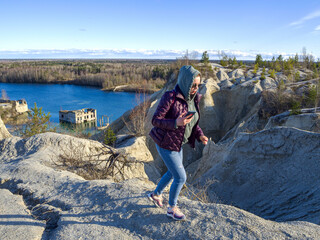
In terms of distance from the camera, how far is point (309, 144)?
6.57m

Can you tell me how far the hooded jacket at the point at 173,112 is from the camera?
9.86 feet

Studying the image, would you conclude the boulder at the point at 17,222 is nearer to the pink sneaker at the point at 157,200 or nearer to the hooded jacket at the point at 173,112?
the pink sneaker at the point at 157,200

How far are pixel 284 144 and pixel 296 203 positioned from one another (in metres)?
2.11

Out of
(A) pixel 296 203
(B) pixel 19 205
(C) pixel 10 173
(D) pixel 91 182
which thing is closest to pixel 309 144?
(A) pixel 296 203

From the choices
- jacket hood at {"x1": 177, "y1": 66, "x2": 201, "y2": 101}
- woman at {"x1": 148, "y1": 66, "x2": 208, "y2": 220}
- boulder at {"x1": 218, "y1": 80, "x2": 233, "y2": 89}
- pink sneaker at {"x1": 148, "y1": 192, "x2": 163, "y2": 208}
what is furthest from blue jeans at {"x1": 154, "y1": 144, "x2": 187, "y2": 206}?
boulder at {"x1": 218, "y1": 80, "x2": 233, "y2": 89}

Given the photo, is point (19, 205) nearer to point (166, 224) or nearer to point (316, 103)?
point (166, 224)

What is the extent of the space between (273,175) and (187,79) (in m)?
A: 5.36

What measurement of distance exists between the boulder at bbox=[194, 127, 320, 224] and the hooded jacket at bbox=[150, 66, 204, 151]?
2.94 m

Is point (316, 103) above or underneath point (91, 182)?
above

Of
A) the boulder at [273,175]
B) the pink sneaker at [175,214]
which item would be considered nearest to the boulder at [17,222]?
the pink sneaker at [175,214]

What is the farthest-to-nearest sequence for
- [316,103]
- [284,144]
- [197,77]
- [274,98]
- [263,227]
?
[274,98] < [316,103] < [284,144] < [263,227] < [197,77]

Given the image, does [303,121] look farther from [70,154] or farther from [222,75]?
[222,75]

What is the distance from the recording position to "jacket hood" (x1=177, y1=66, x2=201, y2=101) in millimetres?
3008

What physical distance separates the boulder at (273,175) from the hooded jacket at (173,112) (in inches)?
116
